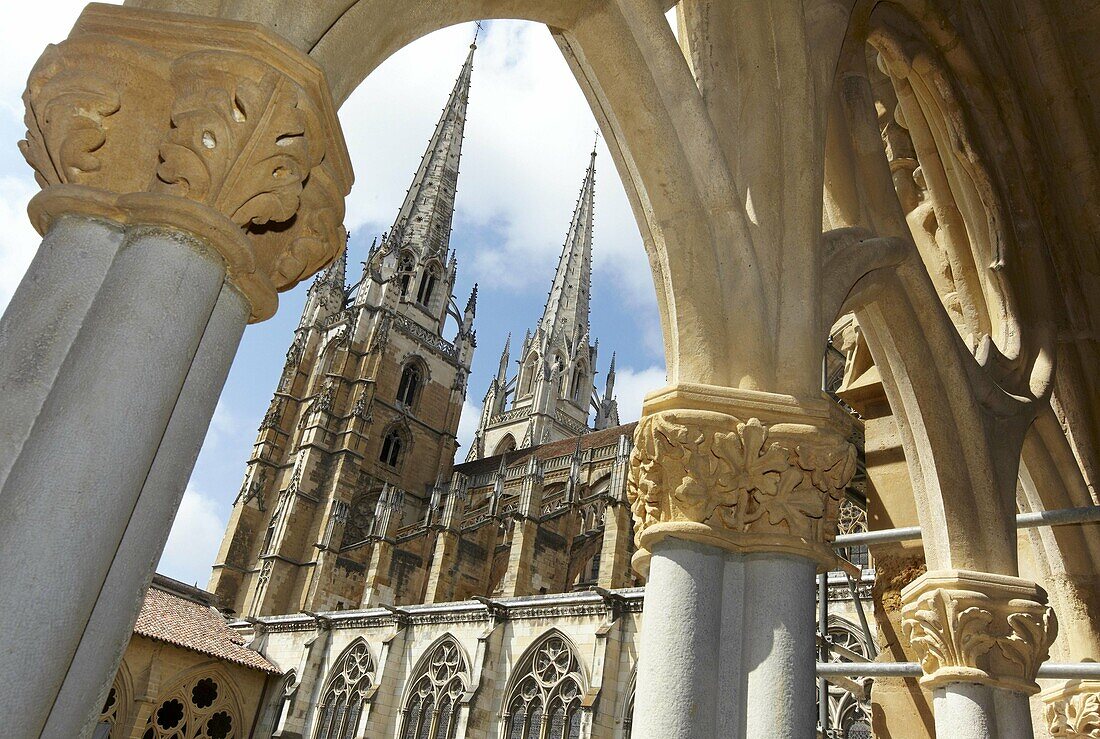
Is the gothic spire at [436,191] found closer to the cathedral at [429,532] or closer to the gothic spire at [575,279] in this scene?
the cathedral at [429,532]

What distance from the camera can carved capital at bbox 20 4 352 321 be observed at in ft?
5.40

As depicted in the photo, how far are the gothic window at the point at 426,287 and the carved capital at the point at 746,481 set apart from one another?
132ft

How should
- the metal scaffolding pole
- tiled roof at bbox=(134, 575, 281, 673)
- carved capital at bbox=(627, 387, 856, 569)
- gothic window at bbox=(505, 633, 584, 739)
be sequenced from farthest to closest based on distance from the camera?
tiled roof at bbox=(134, 575, 281, 673), gothic window at bbox=(505, 633, 584, 739), the metal scaffolding pole, carved capital at bbox=(627, 387, 856, 569)

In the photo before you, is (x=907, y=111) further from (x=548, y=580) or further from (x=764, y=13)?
(x=548, y=580)

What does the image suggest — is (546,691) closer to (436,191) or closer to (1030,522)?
(1030,522)

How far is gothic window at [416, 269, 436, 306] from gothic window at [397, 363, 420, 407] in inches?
153

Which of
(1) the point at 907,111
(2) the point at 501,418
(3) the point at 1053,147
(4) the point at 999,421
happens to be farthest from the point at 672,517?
(2) the point at 501,418

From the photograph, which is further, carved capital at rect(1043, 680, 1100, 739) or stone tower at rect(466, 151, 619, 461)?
stone tower at rect(466, 151, 619, 461)

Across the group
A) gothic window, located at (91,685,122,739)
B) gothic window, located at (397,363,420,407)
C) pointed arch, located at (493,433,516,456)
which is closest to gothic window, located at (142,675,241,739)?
gothic window, located at (91,685,122,739)

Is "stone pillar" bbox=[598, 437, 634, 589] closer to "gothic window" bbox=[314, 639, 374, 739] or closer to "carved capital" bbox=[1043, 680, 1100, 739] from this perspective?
"gothic window" bbox=[314, 639, 374, 739]

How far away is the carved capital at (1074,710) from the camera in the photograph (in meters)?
4.95

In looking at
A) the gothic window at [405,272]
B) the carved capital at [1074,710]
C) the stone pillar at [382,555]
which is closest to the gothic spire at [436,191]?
the gothic window at [405,272]

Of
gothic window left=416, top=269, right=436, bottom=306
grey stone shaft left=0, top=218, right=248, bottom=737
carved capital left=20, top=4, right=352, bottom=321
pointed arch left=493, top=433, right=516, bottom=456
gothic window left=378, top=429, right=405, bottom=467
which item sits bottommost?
grey stone shaft left=0, top=218, right=248, bottom=737

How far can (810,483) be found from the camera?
302 centimetres
